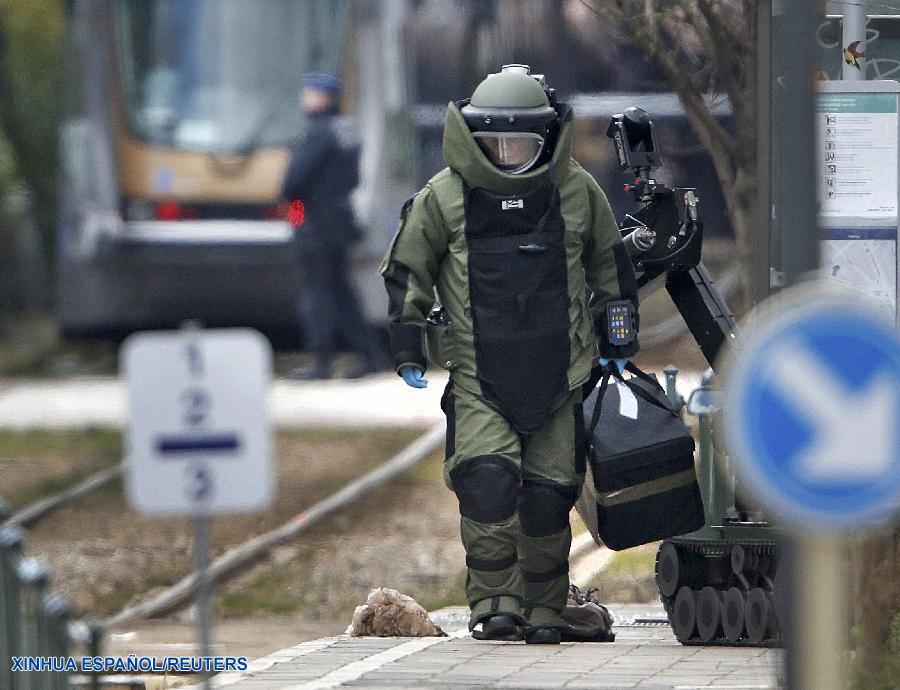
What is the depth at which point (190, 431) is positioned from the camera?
495 centimetres

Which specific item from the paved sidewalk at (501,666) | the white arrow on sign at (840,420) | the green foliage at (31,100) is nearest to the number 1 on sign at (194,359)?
the white arrow on sign at (840,420)

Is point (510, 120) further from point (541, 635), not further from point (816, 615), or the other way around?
point (816, 615)

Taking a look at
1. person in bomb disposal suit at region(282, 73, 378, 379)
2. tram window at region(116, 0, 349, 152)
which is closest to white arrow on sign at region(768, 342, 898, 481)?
person in bomb disposal suit at region(282, 73, 378, 379)

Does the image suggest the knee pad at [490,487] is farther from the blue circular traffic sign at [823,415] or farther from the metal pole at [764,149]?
the blue circular traffic sign at [823,415]

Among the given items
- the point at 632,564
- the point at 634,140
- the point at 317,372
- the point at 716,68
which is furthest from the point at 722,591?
the point at 317,372

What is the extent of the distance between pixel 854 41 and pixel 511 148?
134cm

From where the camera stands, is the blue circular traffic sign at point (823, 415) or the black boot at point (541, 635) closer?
the blue circular traffic sign at point (823, 415)

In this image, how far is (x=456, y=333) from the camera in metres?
7.48

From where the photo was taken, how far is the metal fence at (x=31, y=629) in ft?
17.4

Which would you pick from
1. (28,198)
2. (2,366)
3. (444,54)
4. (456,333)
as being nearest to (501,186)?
(456,333)

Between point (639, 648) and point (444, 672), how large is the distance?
94 centimetres

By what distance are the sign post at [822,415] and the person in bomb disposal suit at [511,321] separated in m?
3.16

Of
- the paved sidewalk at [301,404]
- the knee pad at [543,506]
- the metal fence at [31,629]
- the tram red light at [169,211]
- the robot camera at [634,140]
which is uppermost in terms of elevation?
the robot camera at [634,140]

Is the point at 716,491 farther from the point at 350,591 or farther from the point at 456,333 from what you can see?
the point at 350,591
